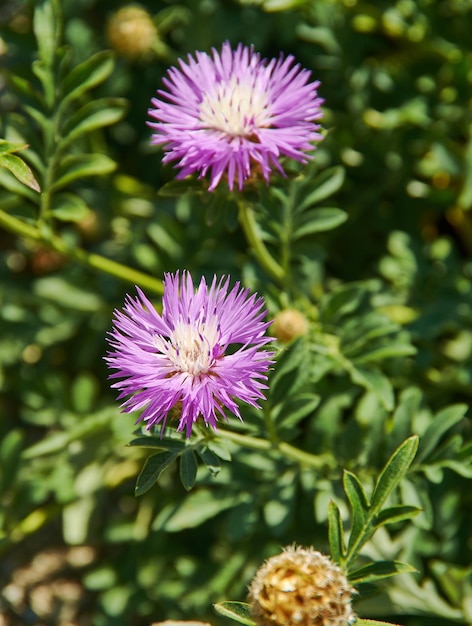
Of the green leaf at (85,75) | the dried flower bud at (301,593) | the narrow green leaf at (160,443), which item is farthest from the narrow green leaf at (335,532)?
the green leaf at (85,75)

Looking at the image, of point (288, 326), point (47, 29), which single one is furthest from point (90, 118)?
point (288, 326)

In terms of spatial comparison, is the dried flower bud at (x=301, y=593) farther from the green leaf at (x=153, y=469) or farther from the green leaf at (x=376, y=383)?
the green leaf at (x=376, y=383)

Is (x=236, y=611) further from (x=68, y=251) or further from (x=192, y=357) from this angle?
(x=68, y=251)

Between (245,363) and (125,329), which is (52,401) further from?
(245,363)

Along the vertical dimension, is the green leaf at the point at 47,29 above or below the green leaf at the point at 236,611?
above

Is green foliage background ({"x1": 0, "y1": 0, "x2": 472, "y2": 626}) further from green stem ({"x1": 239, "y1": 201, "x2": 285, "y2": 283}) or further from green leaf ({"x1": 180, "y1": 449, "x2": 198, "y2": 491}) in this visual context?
green leaf ({"x1": 180, "y1": 449, "x2": 198, "y2": 491})

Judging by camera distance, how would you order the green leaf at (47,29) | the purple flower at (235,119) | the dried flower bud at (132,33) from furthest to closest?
the dried flower bud at (132,33) → the green leaf at (47,29) → the purple flower at (235,119)

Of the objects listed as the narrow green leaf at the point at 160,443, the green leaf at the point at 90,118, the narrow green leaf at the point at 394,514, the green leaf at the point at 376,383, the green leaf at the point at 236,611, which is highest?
the green leaf at the point at 90,118

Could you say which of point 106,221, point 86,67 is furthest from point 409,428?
point 106,221
